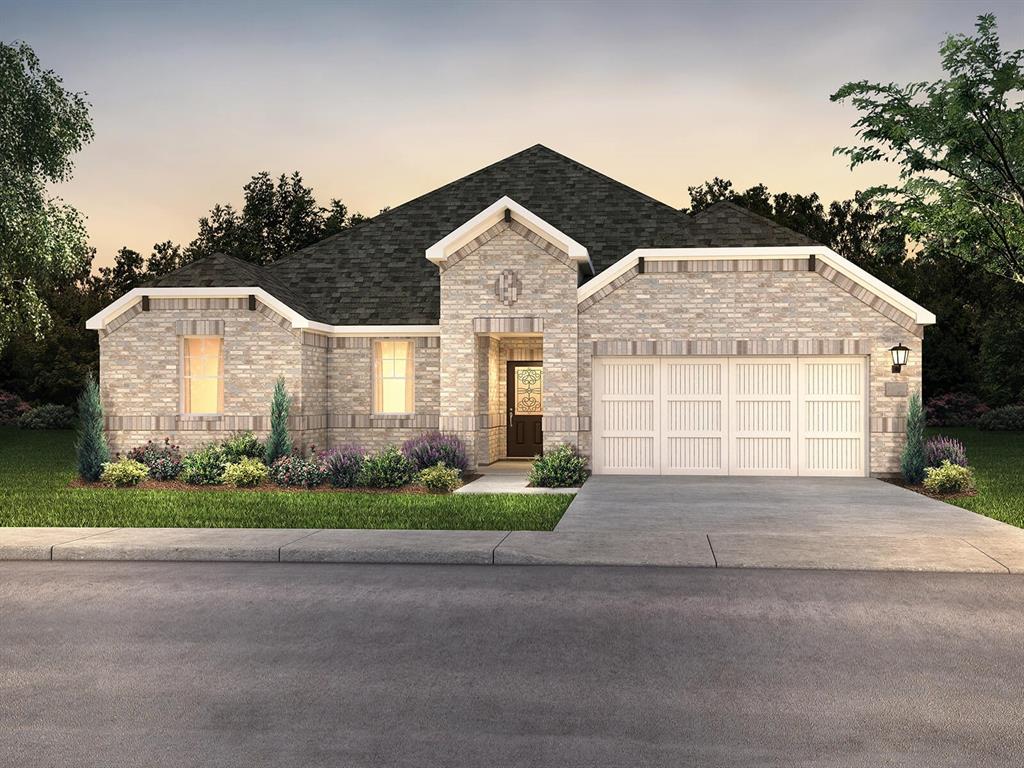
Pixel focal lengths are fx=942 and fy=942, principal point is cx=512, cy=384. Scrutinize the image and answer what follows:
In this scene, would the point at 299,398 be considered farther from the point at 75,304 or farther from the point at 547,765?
the point at 75,304

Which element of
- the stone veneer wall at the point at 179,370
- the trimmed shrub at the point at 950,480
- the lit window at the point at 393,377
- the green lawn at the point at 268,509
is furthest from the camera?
the lit window at the point at 393,377

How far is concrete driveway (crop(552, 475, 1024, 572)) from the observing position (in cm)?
1045

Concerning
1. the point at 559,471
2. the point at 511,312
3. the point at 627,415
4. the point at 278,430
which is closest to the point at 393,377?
the point at 278,430

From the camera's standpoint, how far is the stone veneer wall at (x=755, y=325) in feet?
66.0

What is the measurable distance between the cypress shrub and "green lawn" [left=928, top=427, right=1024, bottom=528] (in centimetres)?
1296

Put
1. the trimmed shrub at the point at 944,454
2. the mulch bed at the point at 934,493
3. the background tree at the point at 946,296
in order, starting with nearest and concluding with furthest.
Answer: the mulch bed at the point at 934,493 → the trimmed shrub at the point at 944,454 → the background tree at the point at 946,296

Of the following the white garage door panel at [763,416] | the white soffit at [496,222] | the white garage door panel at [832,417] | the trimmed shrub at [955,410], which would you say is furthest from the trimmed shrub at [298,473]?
the trimmed shrub at [955,410]

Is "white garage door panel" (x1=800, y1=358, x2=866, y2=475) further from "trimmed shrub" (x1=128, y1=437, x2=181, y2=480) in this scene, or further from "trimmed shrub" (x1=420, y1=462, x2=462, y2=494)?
"trimmed shrub" (x1=128, y1=437, x2=181, y2=480)

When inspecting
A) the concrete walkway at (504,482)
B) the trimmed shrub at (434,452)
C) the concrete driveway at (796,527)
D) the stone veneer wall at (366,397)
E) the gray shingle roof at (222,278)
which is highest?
the gray shingle roof at (222,278)

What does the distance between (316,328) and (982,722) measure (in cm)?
1809

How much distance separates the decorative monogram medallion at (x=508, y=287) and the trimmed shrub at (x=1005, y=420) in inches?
1283

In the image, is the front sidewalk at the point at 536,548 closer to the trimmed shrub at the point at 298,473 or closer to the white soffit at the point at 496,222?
the trimmed shrub at the point at 298,473

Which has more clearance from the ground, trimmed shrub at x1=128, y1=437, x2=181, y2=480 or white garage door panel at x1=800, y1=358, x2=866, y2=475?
white garage door panel at x1=800, y1=358, x2=866, y2=475

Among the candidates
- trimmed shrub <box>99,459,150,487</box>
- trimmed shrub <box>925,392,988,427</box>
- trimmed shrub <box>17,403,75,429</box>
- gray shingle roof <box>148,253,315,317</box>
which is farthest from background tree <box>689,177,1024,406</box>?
trimmed shrub <box>17,403,75,429</box>
